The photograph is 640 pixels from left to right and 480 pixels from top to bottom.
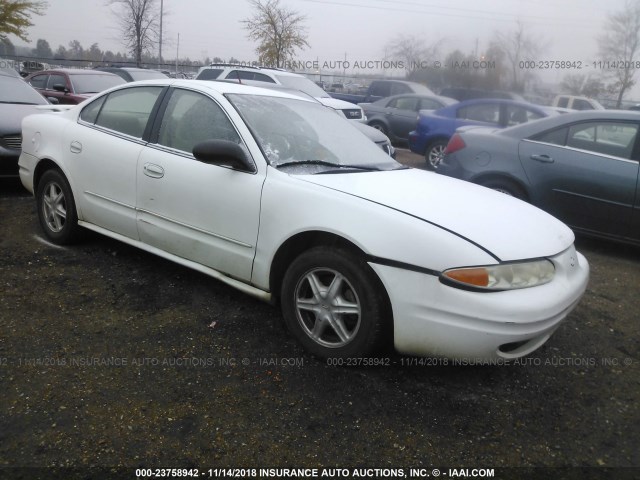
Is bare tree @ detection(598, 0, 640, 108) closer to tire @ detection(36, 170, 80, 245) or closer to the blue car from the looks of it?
the blue car

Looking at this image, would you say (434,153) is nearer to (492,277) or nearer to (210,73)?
(210,73)

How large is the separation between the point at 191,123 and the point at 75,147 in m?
1.17

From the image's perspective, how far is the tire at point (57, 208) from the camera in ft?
13.4

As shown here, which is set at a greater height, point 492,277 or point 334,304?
point 492,277

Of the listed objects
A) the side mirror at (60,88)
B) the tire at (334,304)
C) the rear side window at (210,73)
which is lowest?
the tire at (334,304)

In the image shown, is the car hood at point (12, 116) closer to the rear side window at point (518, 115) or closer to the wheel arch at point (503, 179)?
the wheel arch at point (503, 179)

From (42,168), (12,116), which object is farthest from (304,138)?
(12,116)

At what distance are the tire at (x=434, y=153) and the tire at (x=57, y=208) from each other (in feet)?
22.4

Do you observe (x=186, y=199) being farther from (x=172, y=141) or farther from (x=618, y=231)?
(x=618, y=231)

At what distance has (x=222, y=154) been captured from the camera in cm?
293

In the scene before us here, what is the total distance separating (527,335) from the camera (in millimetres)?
2406

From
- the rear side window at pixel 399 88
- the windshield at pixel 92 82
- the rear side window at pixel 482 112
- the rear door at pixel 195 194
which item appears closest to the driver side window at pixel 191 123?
the rear door at pixel 195 194

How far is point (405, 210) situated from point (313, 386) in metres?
Result: 1.00

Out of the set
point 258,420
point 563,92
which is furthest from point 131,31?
point 258,420
